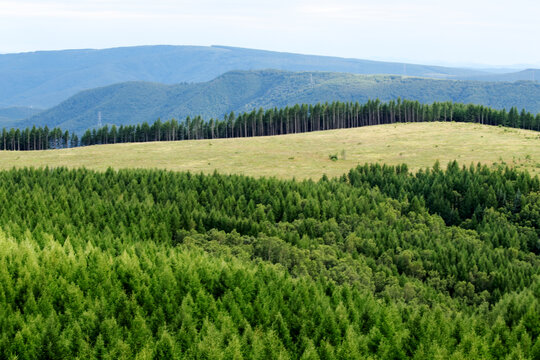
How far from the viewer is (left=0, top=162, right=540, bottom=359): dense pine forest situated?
5981 cm

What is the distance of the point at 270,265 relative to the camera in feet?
282

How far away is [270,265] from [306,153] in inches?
3325

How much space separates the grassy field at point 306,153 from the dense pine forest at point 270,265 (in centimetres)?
1112

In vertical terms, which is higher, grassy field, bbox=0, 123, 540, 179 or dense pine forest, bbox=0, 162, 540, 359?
grassy field, bbox=0, 123, 540, 179

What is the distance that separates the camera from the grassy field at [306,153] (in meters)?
→ 151

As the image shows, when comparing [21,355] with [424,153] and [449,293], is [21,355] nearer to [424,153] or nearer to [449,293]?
[449,293]

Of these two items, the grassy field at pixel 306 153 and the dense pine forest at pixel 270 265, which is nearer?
the dense pine forest at pixel 270 265

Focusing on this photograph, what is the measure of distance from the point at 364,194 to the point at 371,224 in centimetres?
1662

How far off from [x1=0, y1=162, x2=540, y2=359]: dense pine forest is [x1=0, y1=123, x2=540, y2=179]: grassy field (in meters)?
11.1

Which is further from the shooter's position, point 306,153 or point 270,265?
point 306,153

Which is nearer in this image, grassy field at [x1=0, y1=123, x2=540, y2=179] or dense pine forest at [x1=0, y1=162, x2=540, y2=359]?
dense pine forest at [x1=0, y1=162, x2=540, y2=359]

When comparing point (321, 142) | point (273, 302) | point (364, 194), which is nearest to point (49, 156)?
point (321, 142)

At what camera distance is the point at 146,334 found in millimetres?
59594

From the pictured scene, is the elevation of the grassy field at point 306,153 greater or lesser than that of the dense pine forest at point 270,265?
greater
